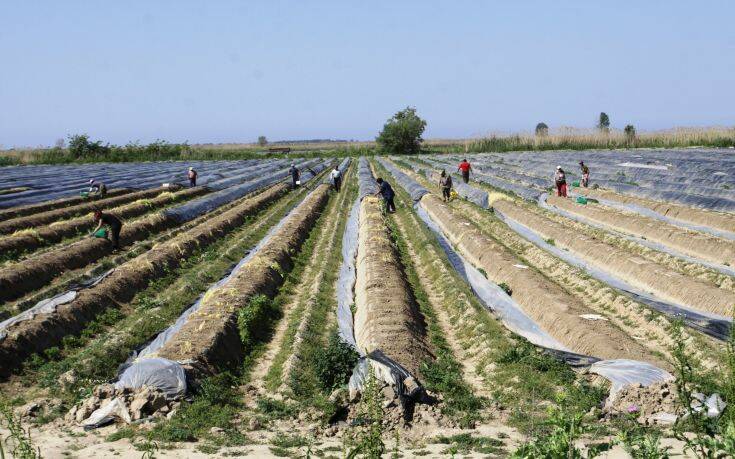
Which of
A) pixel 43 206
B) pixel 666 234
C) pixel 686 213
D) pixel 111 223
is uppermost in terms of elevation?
pixel 111 223

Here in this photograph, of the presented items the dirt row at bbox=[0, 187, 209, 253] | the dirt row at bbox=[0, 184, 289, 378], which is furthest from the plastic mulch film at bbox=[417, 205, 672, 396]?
the dirt row at bbox=[0, 187, 209, 253]

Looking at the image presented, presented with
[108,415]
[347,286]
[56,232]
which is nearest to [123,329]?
[108,415]

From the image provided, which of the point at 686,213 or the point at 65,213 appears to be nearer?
the point at 686,213

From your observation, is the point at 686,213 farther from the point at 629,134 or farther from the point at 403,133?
the point at 403,133

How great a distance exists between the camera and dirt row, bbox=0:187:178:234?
21.1 metres

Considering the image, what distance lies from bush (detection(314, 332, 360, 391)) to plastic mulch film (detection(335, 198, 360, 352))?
0.61m

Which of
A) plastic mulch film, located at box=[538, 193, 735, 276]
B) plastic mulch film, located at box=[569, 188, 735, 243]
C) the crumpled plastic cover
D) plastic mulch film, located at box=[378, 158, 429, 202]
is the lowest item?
the crumpled plastic cover

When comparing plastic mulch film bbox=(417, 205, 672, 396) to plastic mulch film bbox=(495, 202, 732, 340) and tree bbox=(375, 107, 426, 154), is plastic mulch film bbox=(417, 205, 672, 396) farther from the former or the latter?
tree bbox=(375, 107, 426, 154)

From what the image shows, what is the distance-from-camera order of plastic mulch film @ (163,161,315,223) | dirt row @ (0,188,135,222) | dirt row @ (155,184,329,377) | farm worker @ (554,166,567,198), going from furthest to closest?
farm worker @ (554,166,567,198) < plastic mulch film @ (163,161,315,223) < dirt row @ (0,188,135,222) < dirt row @ (155,184,329,377)

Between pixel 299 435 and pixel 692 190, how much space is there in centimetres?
2263

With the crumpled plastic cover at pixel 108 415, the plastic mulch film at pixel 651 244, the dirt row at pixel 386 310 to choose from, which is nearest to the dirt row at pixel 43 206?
the dirt row at pixel 386 310

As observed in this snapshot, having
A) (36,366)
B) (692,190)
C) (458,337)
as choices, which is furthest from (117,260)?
(692,190)

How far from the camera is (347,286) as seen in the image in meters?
14.2

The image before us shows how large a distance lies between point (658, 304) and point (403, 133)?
61896 millimetres
